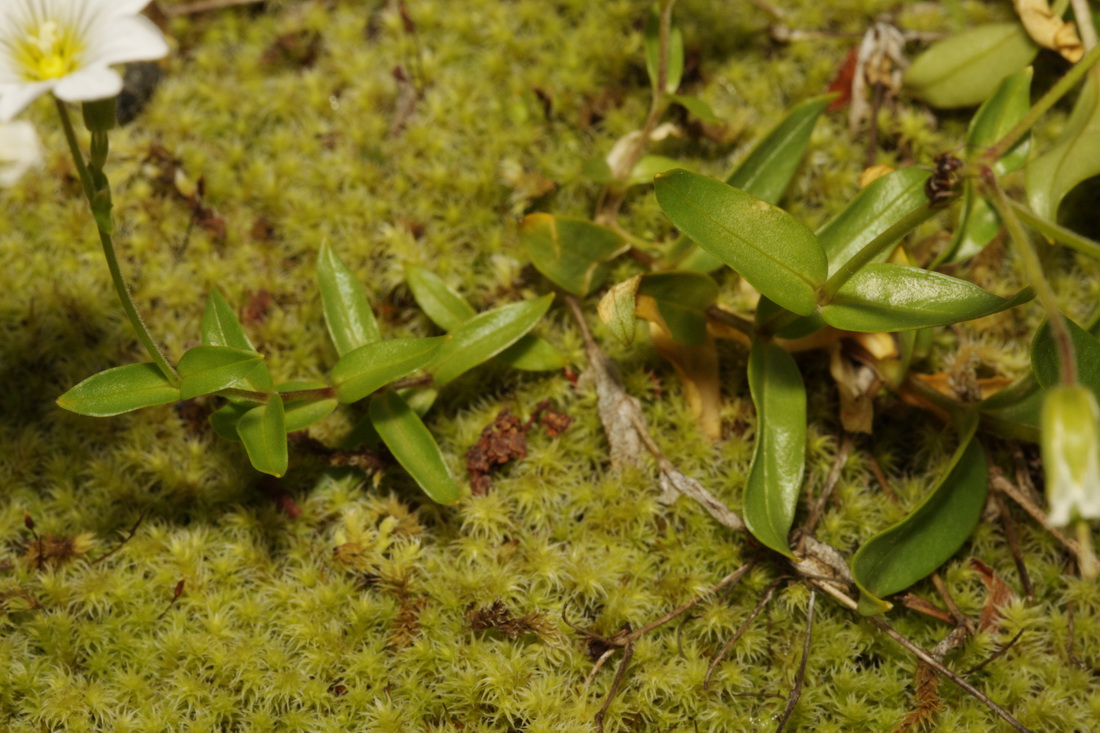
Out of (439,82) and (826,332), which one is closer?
(826,332)

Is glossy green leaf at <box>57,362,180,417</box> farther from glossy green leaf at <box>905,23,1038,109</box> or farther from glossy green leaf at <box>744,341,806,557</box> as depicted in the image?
glossy green leaf at <box>905,23,1038,109</box>

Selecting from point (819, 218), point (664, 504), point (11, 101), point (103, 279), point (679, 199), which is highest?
point (11, 101)

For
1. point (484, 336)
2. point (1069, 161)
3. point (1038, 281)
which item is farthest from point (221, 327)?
point (1069, 161)

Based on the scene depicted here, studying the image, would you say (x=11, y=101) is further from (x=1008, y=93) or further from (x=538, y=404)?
(x=1008, y=93)

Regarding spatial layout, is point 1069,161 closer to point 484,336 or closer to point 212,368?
point 484,336

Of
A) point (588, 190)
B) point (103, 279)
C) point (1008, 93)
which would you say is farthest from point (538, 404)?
point (1008, 93)

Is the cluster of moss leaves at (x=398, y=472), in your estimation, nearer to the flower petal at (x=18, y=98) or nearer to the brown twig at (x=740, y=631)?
the brown twig at (x=740, y=631)
